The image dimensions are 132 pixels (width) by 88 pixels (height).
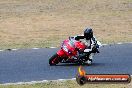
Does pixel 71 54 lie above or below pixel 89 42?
below

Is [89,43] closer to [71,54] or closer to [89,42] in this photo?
[89,42]

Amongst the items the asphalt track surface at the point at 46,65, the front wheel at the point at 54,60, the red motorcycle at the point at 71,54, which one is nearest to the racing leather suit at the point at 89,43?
the red motorcycle at the point at 71,54

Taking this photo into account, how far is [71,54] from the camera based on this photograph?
18.6 metres

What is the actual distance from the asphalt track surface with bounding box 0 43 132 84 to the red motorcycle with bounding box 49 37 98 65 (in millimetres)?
193

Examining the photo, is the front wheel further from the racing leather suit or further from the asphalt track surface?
the racing leather suit

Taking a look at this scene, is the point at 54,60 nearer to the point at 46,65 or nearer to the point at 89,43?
the point at 46,65

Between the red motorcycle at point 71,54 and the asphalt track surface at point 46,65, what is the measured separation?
19cm

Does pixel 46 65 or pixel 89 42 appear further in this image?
pixel 46 65

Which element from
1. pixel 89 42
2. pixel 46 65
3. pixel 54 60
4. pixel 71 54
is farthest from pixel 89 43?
pixel 46 65

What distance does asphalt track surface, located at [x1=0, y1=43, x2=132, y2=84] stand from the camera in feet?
56.1

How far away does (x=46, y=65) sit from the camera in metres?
18.9

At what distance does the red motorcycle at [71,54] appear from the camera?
1856 cm

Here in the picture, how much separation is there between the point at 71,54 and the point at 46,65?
3.09ft

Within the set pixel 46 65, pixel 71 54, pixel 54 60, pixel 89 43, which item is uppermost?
pixel 89 43
